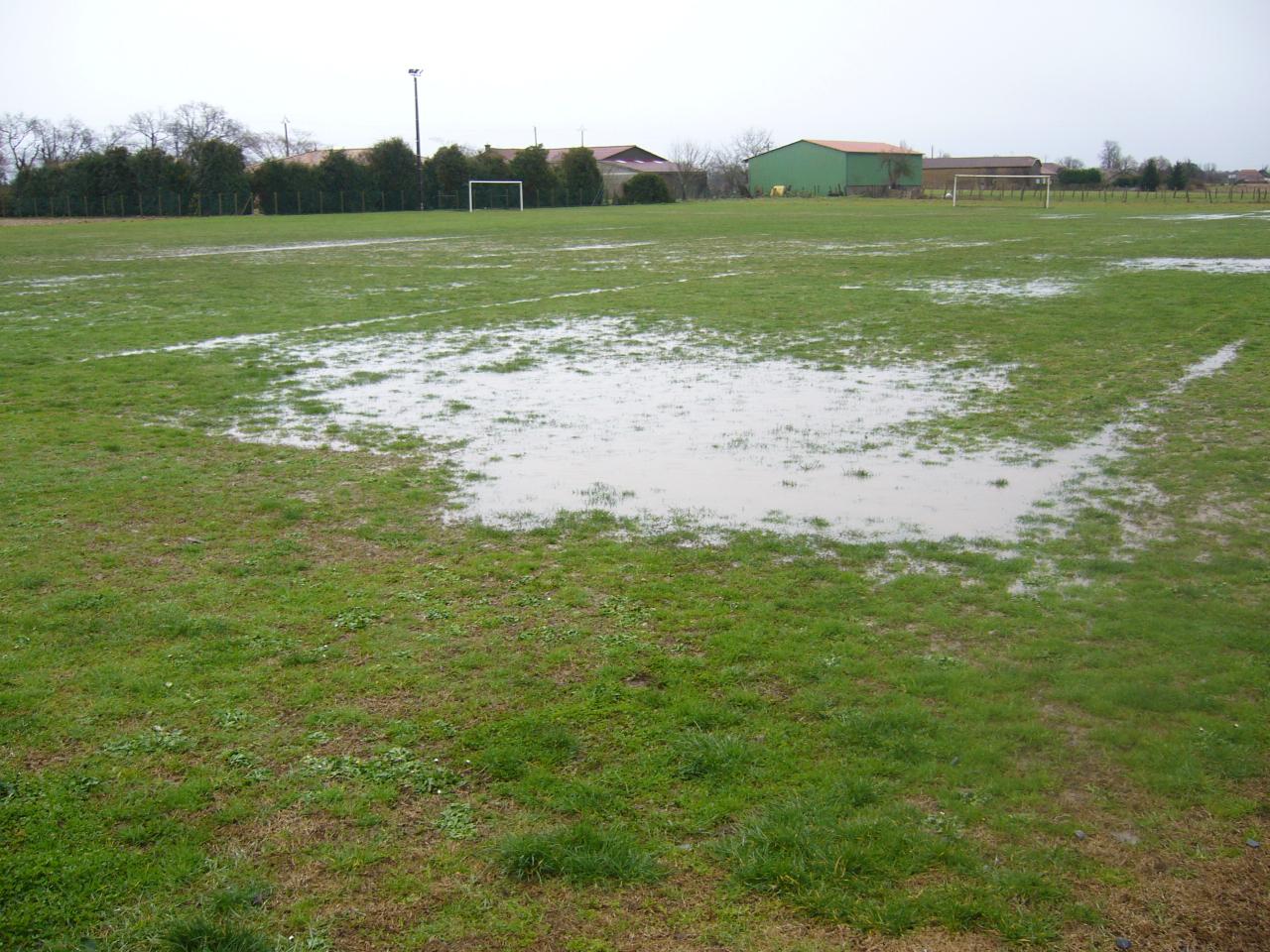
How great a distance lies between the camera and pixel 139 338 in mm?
14133

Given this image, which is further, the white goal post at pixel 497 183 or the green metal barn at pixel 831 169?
the green metal barn at pixel 831 169

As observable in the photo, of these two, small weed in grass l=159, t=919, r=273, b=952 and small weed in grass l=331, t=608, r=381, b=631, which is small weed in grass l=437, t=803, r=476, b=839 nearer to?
small weed in grass l=159, t=919, r=273, b=952

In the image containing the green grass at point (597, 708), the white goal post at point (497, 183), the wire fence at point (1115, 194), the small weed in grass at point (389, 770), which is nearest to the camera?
the green grass at point (597, 708)

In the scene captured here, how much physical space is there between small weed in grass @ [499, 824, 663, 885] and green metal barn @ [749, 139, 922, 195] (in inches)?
3289

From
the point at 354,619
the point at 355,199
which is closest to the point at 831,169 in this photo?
the point at 355,199

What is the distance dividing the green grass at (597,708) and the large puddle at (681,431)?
0.37m

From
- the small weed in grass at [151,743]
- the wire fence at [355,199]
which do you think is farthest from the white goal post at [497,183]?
the small weed in grass at [151,743]

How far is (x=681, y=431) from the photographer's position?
9.14 metres

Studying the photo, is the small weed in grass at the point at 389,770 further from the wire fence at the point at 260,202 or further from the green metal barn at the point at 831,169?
the green metal barn at the point at 831,169

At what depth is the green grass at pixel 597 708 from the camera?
312 centimetres

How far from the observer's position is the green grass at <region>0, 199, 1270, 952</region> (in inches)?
123

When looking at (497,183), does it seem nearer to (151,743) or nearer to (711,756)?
(151,743)

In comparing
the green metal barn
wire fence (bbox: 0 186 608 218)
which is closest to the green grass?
wire fence (bbox: 0 186 608 218)

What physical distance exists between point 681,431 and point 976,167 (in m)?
112
